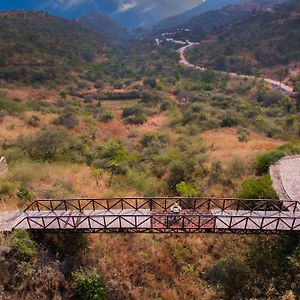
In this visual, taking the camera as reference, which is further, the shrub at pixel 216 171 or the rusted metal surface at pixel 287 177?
the shrub at pixel 216 171

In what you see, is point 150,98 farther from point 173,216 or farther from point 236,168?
point 173,216

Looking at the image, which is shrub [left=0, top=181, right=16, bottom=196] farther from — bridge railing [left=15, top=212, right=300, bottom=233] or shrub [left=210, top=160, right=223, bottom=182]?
shrub [left=210, top=160, right=223, bottom=182]

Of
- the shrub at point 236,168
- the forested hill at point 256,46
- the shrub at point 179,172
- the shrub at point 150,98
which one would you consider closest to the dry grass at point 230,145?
the shrub at point 236,168

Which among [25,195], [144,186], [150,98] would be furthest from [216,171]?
[150,98]

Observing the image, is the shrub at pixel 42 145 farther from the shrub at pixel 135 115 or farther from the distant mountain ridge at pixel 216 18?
the distant mountain ridge at pixel 216 18

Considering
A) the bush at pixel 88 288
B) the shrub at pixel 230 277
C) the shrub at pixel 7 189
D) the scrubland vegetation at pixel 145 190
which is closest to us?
the bush at pixel 88 288
